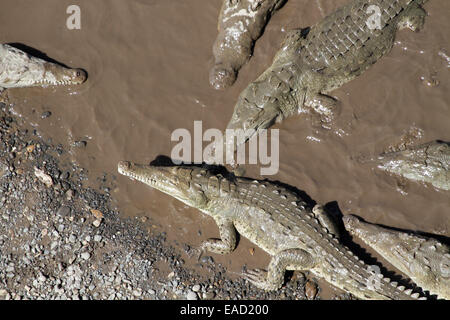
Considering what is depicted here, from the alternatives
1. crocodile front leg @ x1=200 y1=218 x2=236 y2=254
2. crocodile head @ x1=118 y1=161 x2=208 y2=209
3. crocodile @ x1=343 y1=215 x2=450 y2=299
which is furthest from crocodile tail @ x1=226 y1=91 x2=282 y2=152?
crocodile @ x1=343 y1=215 x2=450 y2=299

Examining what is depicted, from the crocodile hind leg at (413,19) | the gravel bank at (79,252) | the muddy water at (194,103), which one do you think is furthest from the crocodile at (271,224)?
the crocodile hind leg at (413,19)

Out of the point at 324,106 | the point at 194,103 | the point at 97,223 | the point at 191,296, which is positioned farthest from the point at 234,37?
the point at 191,296

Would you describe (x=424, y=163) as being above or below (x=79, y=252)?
above

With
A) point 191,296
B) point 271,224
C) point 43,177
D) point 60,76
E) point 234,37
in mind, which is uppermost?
point 234,37

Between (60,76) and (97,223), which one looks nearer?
(97,223)

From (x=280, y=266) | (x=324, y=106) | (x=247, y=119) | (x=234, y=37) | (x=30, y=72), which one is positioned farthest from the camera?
(x=30, y=72)

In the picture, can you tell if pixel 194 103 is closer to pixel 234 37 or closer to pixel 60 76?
pixel 234 37

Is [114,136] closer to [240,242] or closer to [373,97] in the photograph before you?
[240,242]
